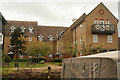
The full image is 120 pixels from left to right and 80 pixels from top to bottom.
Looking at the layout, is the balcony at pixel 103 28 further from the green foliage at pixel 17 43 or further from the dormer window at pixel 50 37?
the dormer window at pixel 50 37

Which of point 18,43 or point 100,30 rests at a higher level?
point 100,30

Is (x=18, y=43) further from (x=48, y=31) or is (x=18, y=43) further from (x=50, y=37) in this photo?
(x=48, y=31)

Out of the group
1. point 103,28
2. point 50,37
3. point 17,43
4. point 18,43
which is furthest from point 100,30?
point 50,37

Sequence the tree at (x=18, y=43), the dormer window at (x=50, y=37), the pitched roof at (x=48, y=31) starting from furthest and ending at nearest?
the pitched roof at (x=48, y=31), the dormer window at (x=50, y=37), the tree at (x=18, y=43)

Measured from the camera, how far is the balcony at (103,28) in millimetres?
31734

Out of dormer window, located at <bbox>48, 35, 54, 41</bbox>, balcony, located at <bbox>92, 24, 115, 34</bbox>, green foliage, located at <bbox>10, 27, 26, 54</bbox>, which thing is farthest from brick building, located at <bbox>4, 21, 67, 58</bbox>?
balcony, located at <bbox>92, 24, 115, 34</bbox>

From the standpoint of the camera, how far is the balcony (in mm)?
31734

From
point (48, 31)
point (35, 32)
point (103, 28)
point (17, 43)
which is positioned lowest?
point (17, 43)

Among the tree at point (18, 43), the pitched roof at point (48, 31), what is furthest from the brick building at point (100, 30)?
the pitched roof at point (48, 31)

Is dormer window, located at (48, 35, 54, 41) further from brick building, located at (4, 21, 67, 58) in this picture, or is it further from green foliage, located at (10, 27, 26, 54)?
green foliage, located at (10, 27, 26, 54)

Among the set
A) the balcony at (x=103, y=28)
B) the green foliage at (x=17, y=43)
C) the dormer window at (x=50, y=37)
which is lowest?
the green foliage at (x=17, y=43)

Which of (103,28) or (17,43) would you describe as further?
(17,43)

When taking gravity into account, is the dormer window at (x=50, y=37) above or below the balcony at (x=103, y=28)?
below

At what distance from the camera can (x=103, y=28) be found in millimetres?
32125
